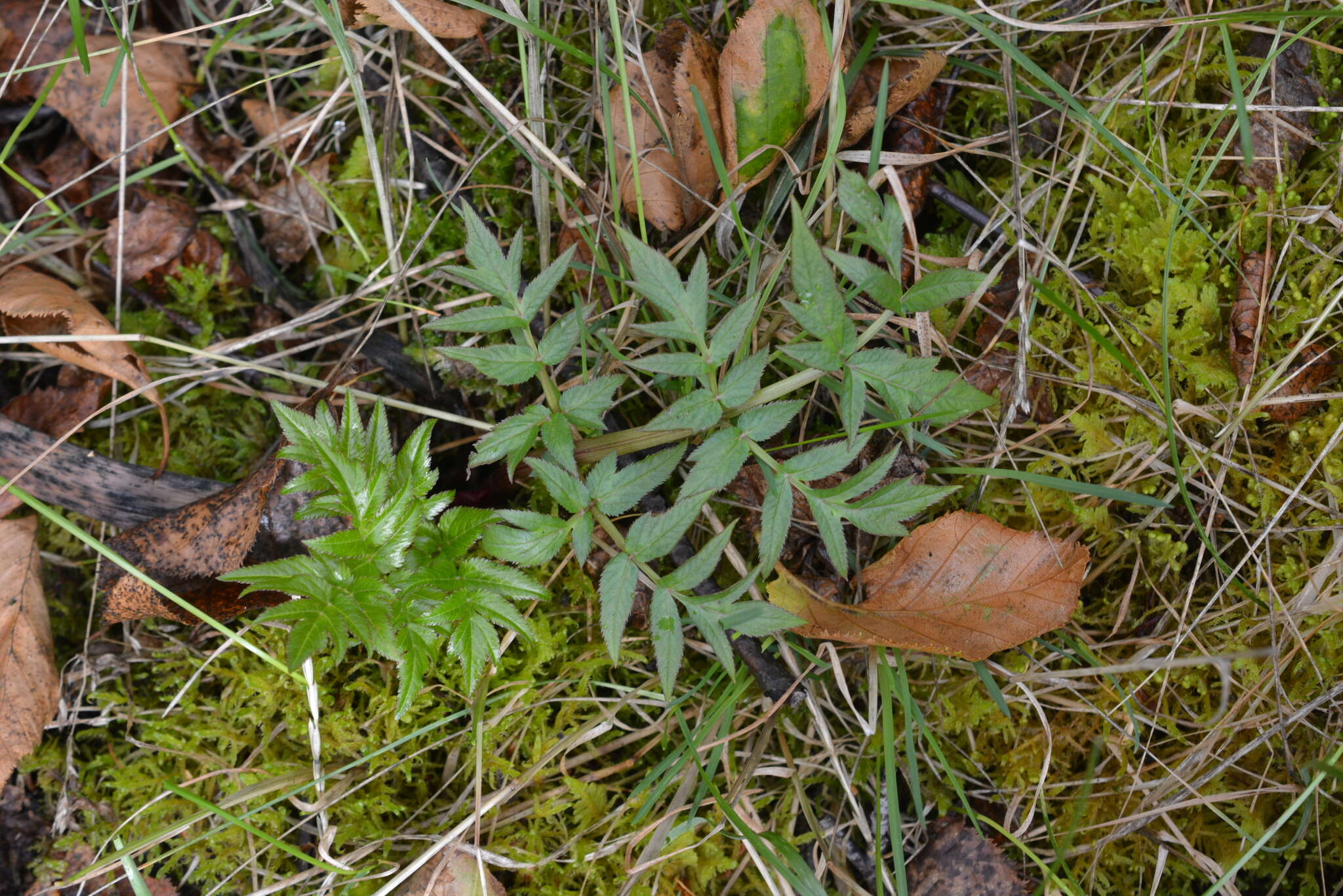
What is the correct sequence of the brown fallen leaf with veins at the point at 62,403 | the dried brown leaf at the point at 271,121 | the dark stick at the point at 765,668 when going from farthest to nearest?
the dried brown leaf at the point at 271,121 < the brown fallen leaf with veins at the point at 62,403 < the dark stick at the point at 765,668

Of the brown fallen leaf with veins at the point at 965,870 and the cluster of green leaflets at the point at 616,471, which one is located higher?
the cluster of green leaflets at the point at 616,471

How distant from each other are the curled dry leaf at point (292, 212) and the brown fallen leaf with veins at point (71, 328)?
0.57 m

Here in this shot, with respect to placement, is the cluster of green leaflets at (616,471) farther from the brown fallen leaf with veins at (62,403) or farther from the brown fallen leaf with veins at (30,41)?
the brown fallen leaf with veins at (30,41)

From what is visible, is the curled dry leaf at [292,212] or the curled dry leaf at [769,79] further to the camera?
the curled dry leaf at [292,212]

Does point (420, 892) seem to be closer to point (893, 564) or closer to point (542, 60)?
point (893, 564)

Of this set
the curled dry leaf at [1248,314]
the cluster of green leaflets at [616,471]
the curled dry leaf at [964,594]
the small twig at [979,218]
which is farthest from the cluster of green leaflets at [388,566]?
the curled dry leaf at [1248,314]

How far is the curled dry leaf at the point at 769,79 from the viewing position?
7.58ft

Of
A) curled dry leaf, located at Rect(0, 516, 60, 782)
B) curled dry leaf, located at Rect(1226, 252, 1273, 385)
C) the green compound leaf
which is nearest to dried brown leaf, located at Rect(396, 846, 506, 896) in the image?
the green compound leaf

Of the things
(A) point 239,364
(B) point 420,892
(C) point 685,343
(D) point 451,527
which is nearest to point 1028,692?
(C) point 685,343

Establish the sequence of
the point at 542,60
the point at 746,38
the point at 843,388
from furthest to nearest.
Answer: the point at 542,60, the point at 746,38, the point at 843,388

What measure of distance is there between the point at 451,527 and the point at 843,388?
1.05m

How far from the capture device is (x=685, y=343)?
2.42 m

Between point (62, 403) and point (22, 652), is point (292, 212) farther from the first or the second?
point (22, 652)

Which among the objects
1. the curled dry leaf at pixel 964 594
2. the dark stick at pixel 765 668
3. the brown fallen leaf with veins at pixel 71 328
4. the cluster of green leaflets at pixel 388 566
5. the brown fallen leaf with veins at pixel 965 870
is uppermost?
the brown fallen leaf with veins at pixel 71 328
